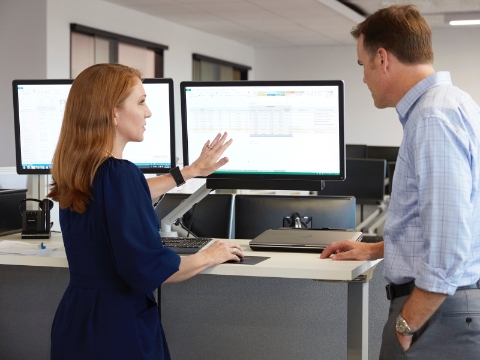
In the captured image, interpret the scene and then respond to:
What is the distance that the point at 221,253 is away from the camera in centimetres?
181

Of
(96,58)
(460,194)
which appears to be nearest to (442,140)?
(460,194)

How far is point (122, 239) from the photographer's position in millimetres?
1553

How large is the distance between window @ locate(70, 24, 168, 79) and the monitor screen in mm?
4638

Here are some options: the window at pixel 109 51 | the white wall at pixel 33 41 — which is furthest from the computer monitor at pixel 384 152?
the white wall at pixel 33 41

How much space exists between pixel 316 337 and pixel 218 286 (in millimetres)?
370

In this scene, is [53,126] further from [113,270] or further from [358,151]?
[358,151]

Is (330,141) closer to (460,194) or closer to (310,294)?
(310,294)

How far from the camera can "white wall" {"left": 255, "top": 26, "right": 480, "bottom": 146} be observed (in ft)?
33.5

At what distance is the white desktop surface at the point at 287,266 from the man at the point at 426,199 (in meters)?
0.24

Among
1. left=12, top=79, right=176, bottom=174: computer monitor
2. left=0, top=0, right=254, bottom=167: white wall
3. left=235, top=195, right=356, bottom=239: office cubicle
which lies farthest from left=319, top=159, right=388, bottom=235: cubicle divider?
left=12, top=79, right=176, bottom=174: computer monitor

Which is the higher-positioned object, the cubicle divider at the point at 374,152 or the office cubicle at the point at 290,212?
the cubicle divider at the point at 374,152

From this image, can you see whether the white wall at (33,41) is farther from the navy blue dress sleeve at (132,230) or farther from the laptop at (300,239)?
the navy blue dress sleeve at (132,230)

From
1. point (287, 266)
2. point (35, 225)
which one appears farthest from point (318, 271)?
point (35, 225)

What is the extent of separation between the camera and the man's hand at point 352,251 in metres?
1.83
